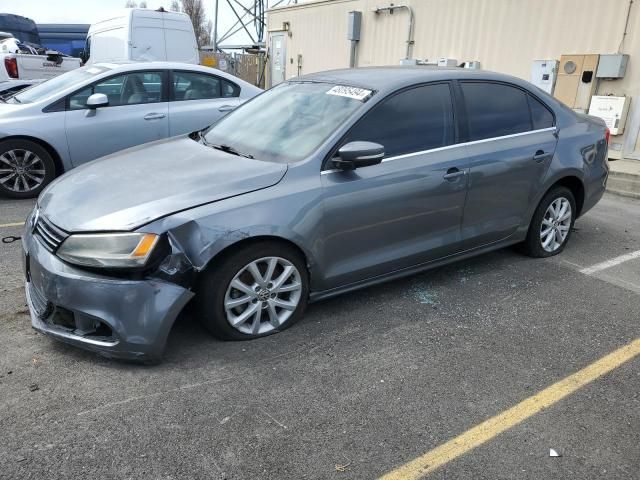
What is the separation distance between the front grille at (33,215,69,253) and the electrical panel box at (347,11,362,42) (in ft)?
37.8

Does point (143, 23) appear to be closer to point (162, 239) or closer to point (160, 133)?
point (160, 133)

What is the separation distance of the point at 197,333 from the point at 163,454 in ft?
3.41

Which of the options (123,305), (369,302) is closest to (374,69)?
(369,302)

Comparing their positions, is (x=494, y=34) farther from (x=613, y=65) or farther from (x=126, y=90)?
(x=126, y=90)

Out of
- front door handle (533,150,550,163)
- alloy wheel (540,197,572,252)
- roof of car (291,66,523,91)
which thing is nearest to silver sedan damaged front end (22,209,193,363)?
roof of car (291,66,523,91)

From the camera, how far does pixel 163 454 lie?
2354mm

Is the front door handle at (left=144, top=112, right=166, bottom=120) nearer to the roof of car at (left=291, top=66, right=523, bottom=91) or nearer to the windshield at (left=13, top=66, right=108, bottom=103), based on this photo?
the windshield at (left=13, top=66, right=108, bottom=103)

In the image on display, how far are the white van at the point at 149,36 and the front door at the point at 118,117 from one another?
590 centimetres

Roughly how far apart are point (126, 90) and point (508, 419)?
553 cm

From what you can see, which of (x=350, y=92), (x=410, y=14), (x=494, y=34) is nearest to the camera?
(x=350, y=92)

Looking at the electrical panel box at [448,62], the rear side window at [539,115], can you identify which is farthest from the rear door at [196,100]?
the electrical panel box at [448,62]

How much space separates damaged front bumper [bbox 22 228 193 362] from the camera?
2.74m

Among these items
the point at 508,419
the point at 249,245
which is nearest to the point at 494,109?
the point at 249,245

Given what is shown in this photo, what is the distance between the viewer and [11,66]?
11602 millimetres
